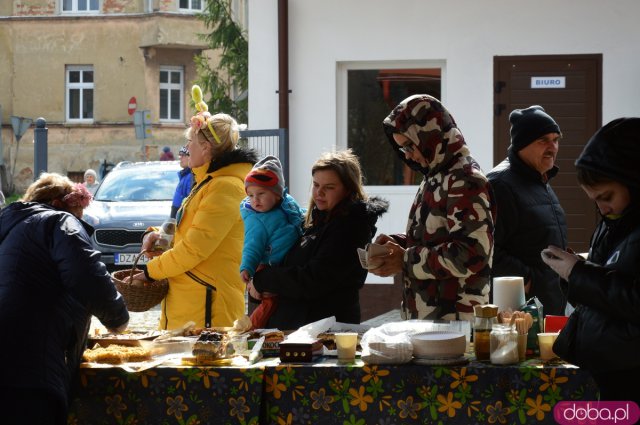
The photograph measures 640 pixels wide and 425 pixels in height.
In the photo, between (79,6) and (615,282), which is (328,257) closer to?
(615,282)

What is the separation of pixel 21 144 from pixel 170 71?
6.01 meters

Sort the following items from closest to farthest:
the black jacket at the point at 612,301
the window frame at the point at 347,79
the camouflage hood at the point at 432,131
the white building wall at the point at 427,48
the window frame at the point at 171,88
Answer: the black jacket at the point at 612,301
the camouflage hood at the point at 432,131
the white building wall at the point at 427,48
the window frame at the point at 347,79
the window frame at the point at 171,88

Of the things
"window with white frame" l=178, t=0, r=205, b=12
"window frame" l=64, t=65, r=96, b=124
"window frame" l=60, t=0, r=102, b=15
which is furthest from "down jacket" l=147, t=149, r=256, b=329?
"window frame" l=60, t=0, r=102, b=15

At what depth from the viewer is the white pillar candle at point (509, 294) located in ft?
15.1

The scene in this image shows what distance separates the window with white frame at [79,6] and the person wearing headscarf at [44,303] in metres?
38.2

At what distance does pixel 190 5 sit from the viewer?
41.0 m

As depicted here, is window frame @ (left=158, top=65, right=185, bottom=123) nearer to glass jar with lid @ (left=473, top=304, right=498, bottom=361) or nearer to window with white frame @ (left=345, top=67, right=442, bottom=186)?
window with white frame @ (left=345, top=67, right=442, bottom=186)

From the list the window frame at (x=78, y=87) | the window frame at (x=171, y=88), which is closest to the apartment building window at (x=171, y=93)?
the window frame at (x=171, y=88)

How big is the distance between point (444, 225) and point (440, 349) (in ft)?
2.05

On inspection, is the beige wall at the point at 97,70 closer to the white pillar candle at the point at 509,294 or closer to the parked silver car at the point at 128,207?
the parked silver car at the point at 128,207

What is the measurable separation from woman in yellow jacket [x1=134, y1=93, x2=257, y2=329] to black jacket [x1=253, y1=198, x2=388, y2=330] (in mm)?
331

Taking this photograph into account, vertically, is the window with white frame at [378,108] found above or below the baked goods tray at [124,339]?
above

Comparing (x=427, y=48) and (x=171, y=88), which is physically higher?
(x=171, y=88)

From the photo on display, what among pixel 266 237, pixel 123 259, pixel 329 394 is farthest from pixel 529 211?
pixel 123 259
